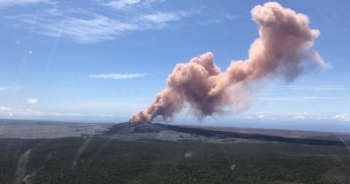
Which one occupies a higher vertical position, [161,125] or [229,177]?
[161,125]

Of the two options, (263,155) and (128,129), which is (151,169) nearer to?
(263,155)

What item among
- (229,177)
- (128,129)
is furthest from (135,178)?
(128,129)

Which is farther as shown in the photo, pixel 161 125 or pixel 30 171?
pixel 161 125

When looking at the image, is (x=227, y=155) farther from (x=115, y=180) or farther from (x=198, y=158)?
(x=115, y=180)

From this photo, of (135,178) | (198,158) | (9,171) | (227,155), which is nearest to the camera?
(135,178)

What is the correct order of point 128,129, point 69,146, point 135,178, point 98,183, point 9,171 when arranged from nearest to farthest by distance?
point 98,183
point 135,178
point 9,171
point 69,146
point 128,129

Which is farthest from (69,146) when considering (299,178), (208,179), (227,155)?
(299,178)
